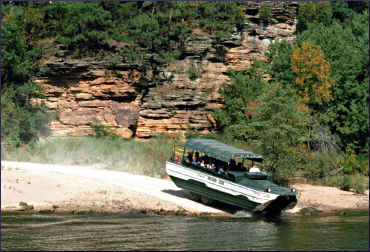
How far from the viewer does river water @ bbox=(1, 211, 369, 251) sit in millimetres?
19000

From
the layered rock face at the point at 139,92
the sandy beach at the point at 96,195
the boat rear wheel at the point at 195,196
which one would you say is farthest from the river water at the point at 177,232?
the layered rock face at the point at 139,92

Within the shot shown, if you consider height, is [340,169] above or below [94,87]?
below

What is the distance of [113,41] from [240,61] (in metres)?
10.2

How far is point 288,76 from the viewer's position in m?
43.5

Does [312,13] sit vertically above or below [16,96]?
above

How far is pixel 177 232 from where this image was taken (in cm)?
2138

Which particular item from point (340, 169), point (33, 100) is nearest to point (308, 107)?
point (340, 169)

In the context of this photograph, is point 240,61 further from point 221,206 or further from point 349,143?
point 221,206

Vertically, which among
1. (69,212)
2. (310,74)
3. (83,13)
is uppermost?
(83,13)

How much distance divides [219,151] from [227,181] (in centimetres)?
142

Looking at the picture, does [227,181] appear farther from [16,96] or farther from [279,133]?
[16,96]

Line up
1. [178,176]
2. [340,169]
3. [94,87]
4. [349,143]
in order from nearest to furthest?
[178,176] < [340,169] < [349,143] < [94,87]

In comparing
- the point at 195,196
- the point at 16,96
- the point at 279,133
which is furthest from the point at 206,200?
the point at 16,96

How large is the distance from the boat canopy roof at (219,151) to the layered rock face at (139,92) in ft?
50.4
